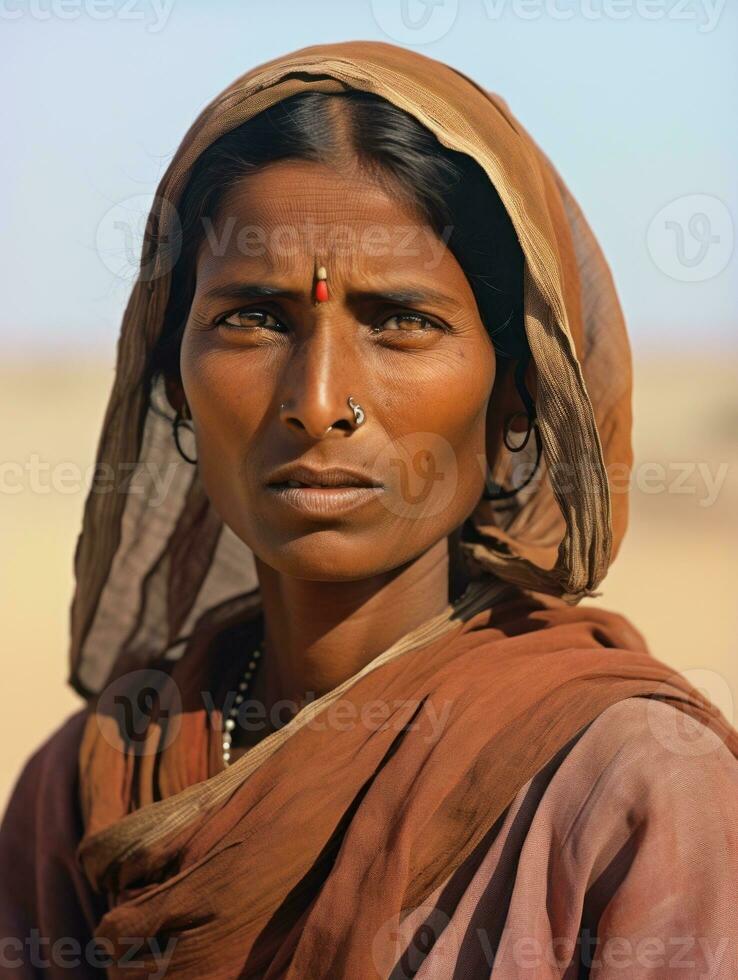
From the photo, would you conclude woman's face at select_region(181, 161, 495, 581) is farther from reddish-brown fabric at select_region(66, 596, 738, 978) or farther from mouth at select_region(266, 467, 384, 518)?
reddish-brown fabric at select_region(66, 596, 738, 978)

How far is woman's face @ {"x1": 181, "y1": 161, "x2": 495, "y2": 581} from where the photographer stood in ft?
6.74

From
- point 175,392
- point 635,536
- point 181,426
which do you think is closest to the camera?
point 175,392

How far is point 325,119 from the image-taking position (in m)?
2.09

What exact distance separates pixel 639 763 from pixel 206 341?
3.29 feet

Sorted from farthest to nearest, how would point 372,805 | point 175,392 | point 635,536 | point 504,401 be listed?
point 635,536
point 175,392
point 504,401
point 372,805

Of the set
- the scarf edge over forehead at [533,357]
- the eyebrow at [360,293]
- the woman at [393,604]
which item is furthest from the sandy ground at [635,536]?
the eyebrow at [360,293]

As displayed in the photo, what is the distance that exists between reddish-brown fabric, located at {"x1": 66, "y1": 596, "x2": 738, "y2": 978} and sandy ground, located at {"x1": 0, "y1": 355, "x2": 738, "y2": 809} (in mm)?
362

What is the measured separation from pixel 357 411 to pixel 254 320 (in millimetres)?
268

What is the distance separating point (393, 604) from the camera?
7.64 feet

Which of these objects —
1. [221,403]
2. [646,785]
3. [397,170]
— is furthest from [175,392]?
[646,785]

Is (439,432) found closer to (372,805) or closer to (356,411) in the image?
(356,411)

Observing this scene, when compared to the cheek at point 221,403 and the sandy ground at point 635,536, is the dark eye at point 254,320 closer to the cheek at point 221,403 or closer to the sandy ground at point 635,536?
the cheek at point 221,403

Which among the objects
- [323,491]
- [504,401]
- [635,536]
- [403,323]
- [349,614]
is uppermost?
[403,323]

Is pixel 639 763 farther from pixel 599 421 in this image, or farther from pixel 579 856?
pixel 599 421
